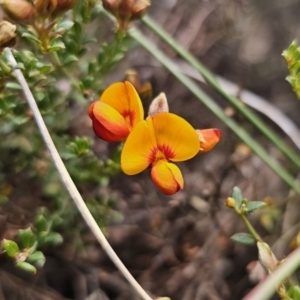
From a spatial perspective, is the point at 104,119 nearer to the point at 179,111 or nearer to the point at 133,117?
the point at 133,117

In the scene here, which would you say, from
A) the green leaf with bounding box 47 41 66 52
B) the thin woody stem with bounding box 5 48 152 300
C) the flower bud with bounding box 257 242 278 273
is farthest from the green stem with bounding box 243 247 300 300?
the green leaf with bounding box 47 41 66 52

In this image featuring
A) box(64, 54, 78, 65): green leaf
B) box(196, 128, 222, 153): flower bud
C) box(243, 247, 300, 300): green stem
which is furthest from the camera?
box(64, 54, 78, 65): green leaf

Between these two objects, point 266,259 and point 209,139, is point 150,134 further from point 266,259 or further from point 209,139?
point 266,259

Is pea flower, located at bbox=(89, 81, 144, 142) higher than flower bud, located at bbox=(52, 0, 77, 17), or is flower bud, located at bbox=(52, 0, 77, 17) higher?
flower bud, located at bbox=(52, 0, 77, 17)

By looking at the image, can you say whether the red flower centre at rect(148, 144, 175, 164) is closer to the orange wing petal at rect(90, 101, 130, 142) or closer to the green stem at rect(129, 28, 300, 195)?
the orange wing petal at rect(90, 101, 130, 142)

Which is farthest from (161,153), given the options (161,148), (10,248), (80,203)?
(10,248)

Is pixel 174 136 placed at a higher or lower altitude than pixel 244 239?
higher

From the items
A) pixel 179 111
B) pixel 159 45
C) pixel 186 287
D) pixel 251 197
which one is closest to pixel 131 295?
pixel 186 287
